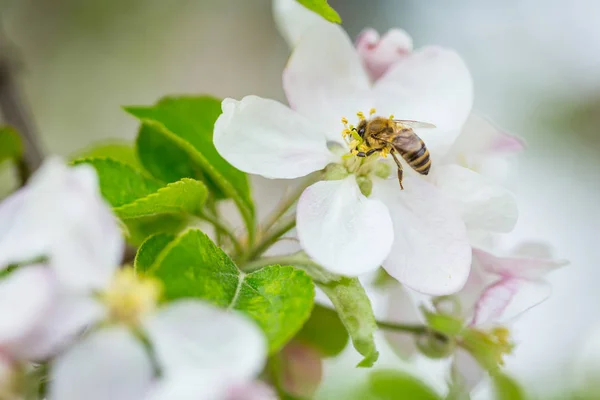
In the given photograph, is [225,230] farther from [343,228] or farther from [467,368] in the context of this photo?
[467,368]

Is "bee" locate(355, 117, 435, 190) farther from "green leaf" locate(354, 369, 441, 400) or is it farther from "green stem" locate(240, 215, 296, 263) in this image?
"green leaf" locate(354, 369, 441, 400)

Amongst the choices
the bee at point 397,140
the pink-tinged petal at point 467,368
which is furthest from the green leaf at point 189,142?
the pink-tinged petal at point 467,368

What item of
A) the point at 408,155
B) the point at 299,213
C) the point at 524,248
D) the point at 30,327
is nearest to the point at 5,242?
the point at 30,327

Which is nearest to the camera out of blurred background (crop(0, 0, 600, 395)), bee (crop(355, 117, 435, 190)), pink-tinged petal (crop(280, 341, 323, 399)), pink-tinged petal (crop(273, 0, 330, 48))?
bee (crop(355, 117, 435, 190))

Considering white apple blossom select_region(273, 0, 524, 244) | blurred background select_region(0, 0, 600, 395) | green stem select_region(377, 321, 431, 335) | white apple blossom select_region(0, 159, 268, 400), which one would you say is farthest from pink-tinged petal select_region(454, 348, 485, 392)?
blurred background select_region(0, 0, 600, 395)

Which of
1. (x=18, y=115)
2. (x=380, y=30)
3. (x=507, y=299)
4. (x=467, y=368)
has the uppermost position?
(x=18, y=115)

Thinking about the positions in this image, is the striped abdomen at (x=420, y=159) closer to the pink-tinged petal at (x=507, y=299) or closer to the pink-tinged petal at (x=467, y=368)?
the pink-tinged petal at (x=507, y=299)

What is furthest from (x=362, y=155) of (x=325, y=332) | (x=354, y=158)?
(x=325, y=332)
